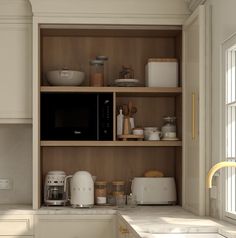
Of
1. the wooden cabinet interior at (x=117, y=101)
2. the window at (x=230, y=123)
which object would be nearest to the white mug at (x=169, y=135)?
the wooden cabinet interior at (x=117, y=101)

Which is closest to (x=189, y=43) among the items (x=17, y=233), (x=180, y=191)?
(x=180, y=191)

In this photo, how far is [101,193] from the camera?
168 inches

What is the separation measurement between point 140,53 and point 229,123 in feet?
4.65

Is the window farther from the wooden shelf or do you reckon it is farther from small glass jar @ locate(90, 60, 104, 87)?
small glass jar @ locate(90, 60, 104, 87)

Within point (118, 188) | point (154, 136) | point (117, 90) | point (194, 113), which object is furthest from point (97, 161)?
point (194, 113)

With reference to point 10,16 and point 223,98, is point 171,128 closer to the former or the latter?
point 223,98

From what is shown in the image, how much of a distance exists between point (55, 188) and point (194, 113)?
114cm

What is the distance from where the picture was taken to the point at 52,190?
4.21 m

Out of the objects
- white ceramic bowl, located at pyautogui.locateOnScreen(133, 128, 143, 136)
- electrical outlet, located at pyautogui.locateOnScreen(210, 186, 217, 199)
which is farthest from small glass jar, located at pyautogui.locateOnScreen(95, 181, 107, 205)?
electrical outlet, located at pyautogui.locateOnScreen(210, 186, 217, 199)

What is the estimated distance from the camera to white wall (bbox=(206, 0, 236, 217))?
3.36m

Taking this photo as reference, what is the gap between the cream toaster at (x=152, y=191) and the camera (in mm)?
4305

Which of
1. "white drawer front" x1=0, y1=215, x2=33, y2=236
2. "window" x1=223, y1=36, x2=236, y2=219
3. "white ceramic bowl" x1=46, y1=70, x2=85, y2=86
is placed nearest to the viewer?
"window" x1=223, y1=36, x2=236, y2=219

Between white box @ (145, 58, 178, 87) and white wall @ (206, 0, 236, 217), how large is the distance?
667 mm

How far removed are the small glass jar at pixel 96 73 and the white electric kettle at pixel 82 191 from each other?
0.65 m
